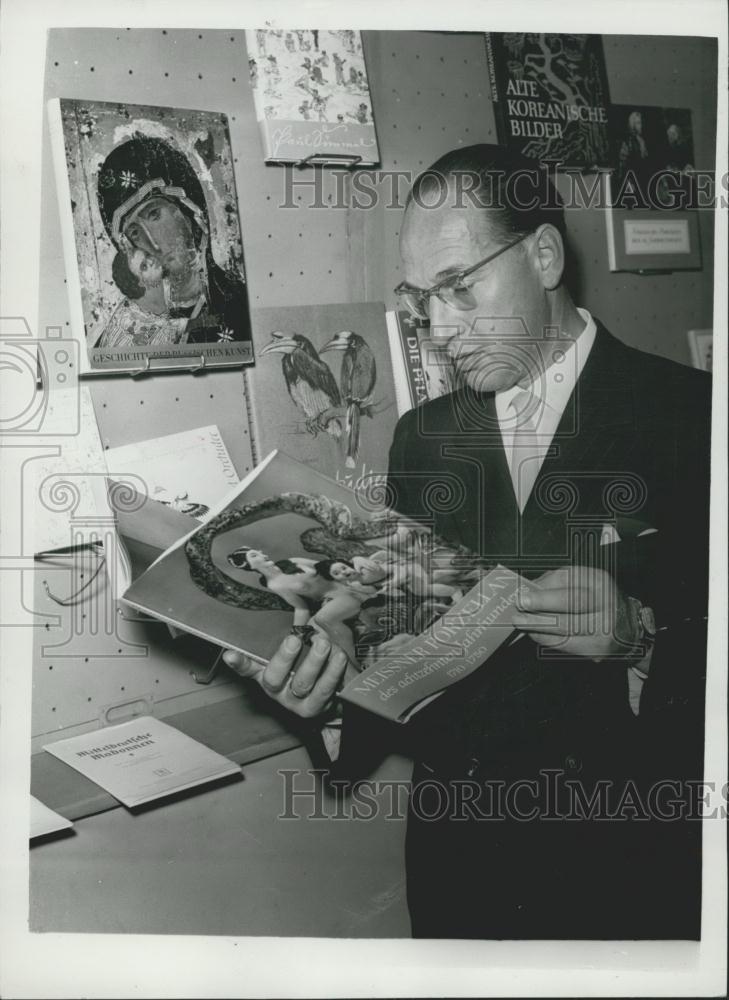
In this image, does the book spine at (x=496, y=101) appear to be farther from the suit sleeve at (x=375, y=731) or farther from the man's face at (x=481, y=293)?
the suit sleeve at (x=375, y=731)

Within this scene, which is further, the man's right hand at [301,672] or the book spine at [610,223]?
the book spine at [610,223]

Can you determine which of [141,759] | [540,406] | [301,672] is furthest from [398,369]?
[141,759]

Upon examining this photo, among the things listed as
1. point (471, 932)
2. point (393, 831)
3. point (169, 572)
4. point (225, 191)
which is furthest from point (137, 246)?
point (471, 932)

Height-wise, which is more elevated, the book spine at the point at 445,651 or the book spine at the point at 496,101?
the book spine at the point at 496,101

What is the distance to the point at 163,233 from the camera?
1.32 meters

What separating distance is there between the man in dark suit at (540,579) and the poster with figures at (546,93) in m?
0.06

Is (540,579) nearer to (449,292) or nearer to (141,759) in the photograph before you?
(449,292)

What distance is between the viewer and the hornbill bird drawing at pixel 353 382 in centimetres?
138

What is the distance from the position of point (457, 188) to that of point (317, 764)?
0.81 metres

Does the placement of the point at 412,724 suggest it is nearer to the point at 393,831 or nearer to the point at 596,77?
the point at 393,831

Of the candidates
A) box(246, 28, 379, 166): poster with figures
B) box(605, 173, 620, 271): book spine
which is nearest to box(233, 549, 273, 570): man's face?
box(246, 28, 379, 166): poster with figures

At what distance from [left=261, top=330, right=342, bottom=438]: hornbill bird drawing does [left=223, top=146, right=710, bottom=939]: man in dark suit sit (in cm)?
11

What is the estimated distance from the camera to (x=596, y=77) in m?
1.47

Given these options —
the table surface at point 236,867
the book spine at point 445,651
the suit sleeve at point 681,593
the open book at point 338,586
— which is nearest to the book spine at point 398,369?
the open book at point 338,586
